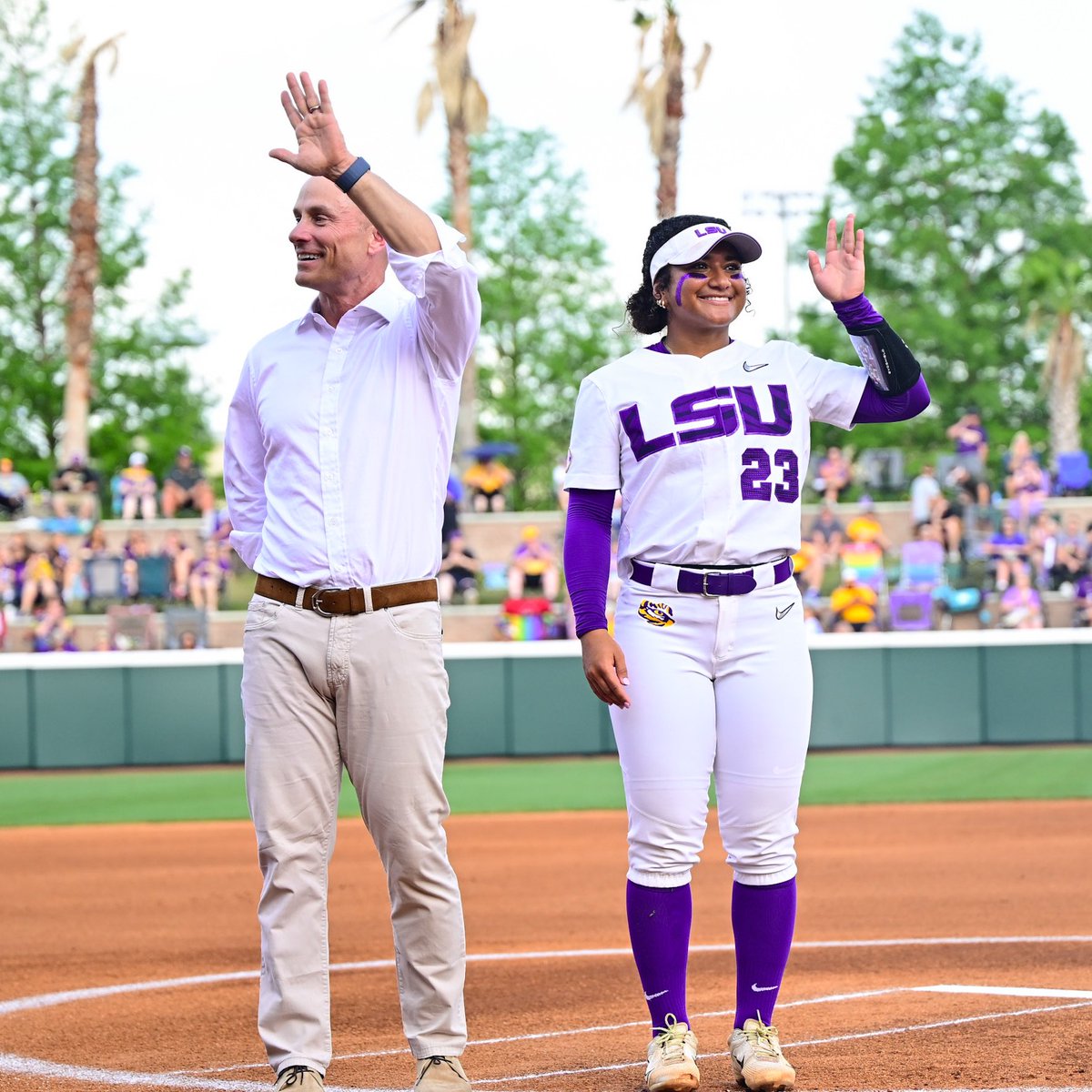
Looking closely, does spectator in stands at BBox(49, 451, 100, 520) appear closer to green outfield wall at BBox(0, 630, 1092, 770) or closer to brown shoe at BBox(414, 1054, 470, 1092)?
green outfield wall at BBox(0, 630, 1092, 770)

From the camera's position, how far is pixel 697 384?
427 cm

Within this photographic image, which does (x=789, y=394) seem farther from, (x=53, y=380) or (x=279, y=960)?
(x=53, y=380)

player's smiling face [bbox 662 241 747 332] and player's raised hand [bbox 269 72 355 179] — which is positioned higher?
player's raised hand [bbox 269 72 355 179]

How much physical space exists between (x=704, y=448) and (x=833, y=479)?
18.3 meters

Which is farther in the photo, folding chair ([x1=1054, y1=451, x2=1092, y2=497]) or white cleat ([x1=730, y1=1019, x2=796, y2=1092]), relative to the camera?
folding chair ([x1=1054, y1=451, x2=1092, y2=497])

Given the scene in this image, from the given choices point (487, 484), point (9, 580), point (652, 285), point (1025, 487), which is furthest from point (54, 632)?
point (652, 285)

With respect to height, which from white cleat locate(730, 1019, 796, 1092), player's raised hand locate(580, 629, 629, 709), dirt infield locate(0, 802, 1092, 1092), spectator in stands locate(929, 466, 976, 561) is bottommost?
dirt infield locate(0, 802, 1092, 1092)

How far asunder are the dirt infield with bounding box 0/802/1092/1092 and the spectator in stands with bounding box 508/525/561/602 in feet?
25.4

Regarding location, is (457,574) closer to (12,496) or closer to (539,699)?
(539,699)

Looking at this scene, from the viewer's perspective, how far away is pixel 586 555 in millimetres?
4359

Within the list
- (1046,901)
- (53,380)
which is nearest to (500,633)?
(1046,901)

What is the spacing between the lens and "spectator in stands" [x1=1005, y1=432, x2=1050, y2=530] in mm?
20828

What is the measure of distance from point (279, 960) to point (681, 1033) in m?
0.98

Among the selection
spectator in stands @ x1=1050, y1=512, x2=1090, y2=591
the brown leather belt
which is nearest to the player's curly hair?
the brown leather belt
